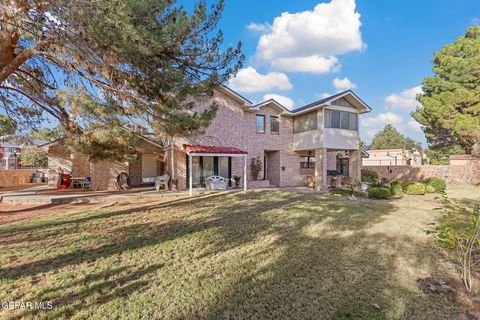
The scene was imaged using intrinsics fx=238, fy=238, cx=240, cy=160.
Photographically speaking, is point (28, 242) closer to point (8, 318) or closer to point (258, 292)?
point (8, 318)

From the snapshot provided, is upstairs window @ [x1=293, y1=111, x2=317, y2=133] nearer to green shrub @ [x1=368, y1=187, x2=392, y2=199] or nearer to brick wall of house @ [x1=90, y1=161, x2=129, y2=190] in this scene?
green shrub @ [x1=368, y1=187, x2=392, y2=199]

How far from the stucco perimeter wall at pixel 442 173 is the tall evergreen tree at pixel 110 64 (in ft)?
79.5

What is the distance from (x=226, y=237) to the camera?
6.27 meters

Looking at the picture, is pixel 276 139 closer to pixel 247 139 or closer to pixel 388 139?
pixel 247 139

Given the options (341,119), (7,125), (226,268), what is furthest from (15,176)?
(341,119)

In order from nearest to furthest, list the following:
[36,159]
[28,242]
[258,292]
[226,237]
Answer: [258,292]
[28,242]
[226,237]
[36,159]

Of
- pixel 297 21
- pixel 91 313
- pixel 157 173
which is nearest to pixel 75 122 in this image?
pixel 91 313

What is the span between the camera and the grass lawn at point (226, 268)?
3314 millimetres

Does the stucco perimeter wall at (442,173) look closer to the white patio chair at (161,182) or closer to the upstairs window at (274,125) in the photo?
the upstairs window at (274,125)

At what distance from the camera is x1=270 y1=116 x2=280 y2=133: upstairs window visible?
18.6 metres

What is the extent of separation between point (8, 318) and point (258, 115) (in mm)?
16543

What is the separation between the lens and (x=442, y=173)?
2306 centimetres

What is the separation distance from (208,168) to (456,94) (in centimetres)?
2552

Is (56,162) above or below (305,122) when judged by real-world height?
below
